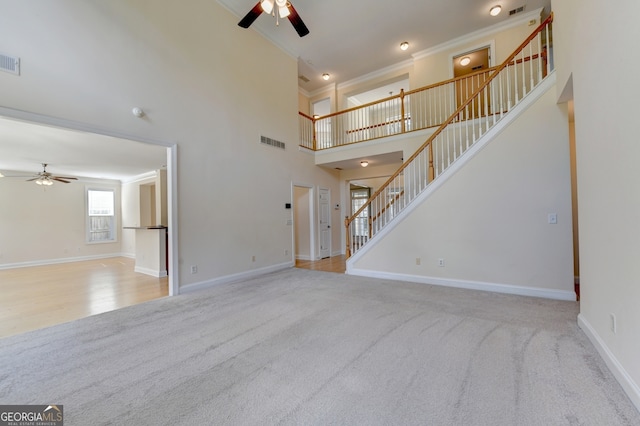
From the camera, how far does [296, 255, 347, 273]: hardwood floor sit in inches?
232

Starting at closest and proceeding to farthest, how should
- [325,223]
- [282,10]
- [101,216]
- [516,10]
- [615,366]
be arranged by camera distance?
[615,366] < [282,10] < [516,10] < [325,223] < [101,216]

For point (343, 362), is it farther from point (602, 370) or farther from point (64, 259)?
point (64, 259)

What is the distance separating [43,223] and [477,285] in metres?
11.7

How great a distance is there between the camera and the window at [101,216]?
871 cm

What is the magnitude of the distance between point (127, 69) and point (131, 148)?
2023 millimetres

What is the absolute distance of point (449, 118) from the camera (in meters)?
4.41

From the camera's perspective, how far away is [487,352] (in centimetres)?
223

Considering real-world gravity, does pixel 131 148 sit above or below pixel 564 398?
above

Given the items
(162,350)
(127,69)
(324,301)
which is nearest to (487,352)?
(324,301)

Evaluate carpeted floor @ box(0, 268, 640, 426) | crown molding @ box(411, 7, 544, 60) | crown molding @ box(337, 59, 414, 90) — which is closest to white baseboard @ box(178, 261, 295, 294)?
carpeted floor @ box(0, 268, 640, 426)

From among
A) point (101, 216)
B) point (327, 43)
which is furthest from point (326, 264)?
point (101, 216)

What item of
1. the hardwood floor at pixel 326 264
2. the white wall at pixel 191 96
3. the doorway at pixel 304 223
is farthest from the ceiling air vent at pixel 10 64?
the hardwood floor at pixel 326 264

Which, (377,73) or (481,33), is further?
(377,73)

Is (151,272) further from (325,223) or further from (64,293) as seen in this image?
(325,223)
